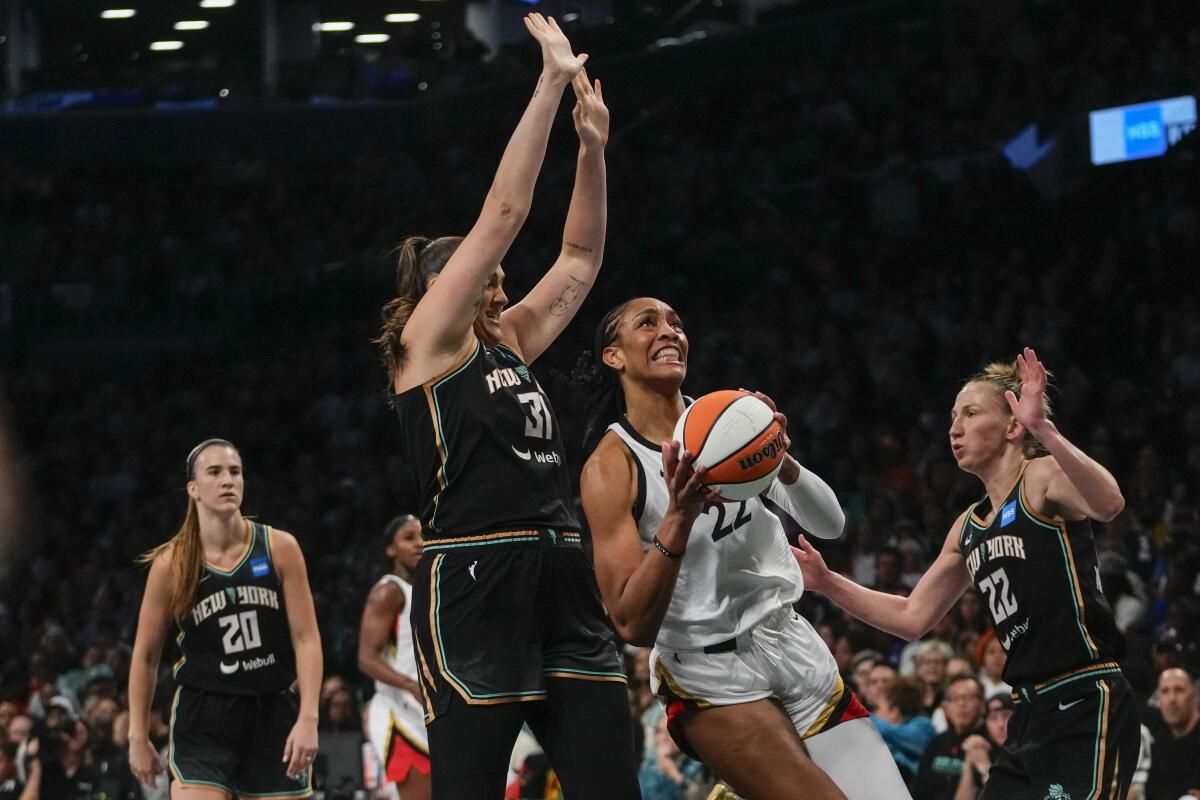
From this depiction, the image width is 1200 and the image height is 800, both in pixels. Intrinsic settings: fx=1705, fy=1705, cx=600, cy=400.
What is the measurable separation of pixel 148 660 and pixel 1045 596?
3.86 meters

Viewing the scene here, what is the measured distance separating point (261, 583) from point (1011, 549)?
3.42 meters

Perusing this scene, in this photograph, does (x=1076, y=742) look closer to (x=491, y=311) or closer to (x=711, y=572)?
(x=711, y=572)

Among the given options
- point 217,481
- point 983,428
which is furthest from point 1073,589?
point 217,481

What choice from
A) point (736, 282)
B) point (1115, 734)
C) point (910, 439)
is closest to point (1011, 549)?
point (1115, 734)

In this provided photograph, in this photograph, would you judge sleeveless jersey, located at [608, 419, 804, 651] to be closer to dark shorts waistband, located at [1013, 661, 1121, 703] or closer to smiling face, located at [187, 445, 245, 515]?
dark shorts waistband, located at [1013, 661, 1121, 703]

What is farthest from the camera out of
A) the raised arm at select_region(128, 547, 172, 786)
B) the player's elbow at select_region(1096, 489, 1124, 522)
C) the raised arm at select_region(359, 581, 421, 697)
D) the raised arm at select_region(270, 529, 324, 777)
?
the raised arm at select_region(359, 581, 421, 697)

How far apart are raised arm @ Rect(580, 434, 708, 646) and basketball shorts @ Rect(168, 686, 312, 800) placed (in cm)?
288

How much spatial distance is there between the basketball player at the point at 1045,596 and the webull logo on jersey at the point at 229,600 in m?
2.77

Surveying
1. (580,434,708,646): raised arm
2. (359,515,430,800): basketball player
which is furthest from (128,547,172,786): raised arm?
(580,434,708,646): raised arm

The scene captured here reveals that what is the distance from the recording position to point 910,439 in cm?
1455

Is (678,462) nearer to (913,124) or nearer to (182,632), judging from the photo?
(182,632)

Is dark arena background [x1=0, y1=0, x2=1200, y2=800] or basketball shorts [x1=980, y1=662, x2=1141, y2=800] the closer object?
basketball shorts [x1=980, y1=662, x2=1141, y2=800]

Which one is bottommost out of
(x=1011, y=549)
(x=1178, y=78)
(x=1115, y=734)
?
(x=1115, y=734)

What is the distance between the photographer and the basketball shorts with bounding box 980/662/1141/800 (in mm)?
5191
